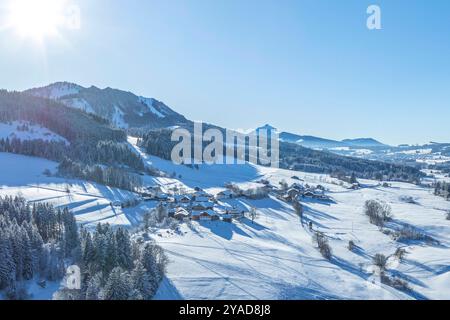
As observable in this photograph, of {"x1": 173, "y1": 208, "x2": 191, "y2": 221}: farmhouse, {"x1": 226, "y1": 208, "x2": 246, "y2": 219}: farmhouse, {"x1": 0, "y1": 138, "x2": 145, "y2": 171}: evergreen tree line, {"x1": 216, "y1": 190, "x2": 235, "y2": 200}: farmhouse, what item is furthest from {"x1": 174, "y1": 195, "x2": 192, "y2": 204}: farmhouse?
{"x1": 0, "y1": 138, "x2": 145, "y2": 171}: evergreen tree line

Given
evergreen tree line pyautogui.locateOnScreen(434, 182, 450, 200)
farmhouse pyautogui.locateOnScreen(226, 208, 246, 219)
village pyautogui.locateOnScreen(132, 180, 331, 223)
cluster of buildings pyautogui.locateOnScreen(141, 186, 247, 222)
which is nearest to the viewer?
cluster of buildings pyautogui.locateOnScreen(141, 186, 247, 222)

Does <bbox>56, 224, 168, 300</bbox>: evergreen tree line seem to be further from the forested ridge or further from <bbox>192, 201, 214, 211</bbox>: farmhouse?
<bbox>192, 201, 214, 211</bbox>: farmhouse

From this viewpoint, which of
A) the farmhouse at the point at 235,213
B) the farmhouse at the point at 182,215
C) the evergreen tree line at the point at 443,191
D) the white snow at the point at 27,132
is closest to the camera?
the farmhouse at the point at 182,215

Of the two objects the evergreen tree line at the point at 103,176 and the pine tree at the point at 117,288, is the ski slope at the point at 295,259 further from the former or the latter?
the evergreen tree line at the point at 103,176

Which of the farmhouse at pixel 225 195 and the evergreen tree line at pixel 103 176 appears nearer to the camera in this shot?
the farmhouse at pixel 225 195

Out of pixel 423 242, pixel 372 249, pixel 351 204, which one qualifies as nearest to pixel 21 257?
pixel 372 249

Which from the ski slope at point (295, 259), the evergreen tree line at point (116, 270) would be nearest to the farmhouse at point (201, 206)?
the ski slope at point (295, 259)

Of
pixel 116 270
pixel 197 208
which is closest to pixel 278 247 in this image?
pixel 197 208
